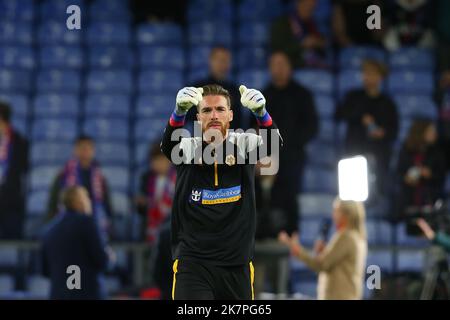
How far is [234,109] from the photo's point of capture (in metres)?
8.15

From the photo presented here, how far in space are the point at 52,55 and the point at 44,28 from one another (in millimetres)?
440

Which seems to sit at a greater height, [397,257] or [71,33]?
[71,33]

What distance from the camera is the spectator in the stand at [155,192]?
27.7ft

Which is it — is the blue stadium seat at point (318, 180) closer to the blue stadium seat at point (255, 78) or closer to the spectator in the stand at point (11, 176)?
the blue stadium seat at point (255, 78)

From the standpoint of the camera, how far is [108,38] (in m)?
10.9

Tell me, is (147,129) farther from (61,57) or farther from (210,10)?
(210,10)

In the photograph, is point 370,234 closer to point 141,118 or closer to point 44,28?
point 141,118

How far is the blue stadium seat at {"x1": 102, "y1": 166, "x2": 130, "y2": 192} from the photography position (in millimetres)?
9648

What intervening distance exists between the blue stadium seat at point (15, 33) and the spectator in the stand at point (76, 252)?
4962 millimetres

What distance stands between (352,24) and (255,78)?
1.50 metres

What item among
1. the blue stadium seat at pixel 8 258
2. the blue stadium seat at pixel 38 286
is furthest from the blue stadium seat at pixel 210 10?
the blue stadium seat at pixel 38 286

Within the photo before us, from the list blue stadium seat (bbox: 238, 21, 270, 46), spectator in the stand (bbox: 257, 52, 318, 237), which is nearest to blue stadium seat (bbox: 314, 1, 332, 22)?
blue stadium seat (bbox: 238, 21, 270, 46)
